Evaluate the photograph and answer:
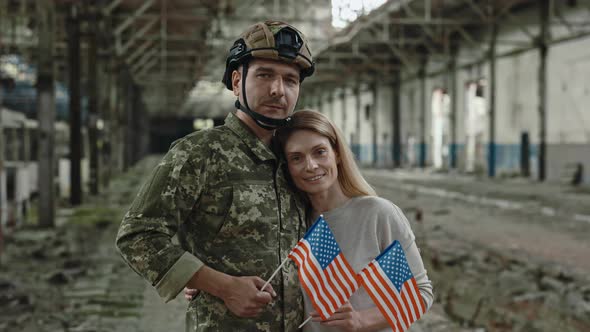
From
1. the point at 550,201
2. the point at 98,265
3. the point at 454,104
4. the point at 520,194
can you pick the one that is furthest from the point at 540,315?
the point at 454,104

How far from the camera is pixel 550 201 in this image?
16031mm

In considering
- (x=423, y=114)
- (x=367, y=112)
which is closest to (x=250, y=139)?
(x=423, y=114)

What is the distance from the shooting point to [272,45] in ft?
7.08

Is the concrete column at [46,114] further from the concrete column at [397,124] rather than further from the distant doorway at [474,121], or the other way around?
the concrete column at [397,124]

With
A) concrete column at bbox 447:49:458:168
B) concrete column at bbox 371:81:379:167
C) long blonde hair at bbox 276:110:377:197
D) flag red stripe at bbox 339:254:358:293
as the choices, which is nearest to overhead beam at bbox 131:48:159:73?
concrete column at bbox 447:49:458:168

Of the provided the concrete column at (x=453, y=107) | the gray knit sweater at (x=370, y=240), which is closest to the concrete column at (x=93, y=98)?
the gray knit sweater at (x=370, y=240)

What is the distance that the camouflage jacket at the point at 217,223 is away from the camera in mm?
2018

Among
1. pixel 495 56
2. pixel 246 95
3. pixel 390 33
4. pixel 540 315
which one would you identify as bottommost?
pixel 540 315

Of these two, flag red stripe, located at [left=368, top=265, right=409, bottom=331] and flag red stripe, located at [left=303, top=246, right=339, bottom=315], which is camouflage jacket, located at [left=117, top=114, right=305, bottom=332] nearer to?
flag red stripe, located at [left=303, top=246, right=339, bottom=315]

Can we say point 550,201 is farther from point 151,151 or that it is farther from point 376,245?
point 151,151

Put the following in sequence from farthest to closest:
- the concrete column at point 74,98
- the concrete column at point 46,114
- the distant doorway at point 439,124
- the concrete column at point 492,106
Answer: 1. the distant doorway at point 439,124
2. the concrete column at point 492,106
3. the concrete column at point 74,98
4. the concrete column at point 46,114

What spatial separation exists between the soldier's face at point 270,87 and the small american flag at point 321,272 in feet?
1.42

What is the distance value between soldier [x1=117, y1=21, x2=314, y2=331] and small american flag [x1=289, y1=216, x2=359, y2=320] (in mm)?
128

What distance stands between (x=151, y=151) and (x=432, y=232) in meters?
63.3
